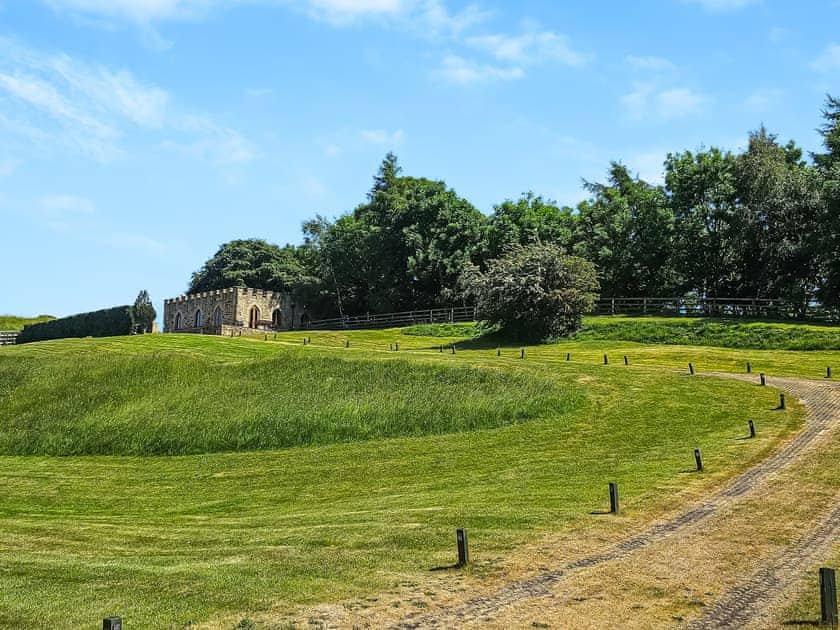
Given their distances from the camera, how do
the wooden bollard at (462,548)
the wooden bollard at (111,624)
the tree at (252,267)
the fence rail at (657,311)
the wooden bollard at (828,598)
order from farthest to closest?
the tree at (252,267)
the fence rail at (657,311)
the wooden bollard at (462,548)
the wooden bollard at (828,598)
the wooden bollard at (111,624)

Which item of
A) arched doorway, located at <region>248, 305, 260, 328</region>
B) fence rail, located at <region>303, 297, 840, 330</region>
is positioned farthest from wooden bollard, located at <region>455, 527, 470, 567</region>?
arched doorway, located at <region>248, 305, 260, 328</region>

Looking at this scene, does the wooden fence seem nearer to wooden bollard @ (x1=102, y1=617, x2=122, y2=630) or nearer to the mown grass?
the mown grass

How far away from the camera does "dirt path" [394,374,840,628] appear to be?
44.9 feet

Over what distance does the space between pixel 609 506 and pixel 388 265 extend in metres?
67.8

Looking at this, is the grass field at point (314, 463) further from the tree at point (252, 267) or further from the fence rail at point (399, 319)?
the tree at point (252, 267)

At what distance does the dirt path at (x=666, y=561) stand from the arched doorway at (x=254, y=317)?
69.1 meters

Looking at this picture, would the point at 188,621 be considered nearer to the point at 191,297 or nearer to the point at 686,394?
the point at 686,394

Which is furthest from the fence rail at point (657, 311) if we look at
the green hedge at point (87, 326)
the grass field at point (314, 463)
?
the green hedge at point (87, 326)

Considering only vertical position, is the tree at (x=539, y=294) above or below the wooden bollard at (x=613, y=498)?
above

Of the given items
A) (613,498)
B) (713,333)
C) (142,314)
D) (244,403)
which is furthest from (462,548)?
(142,314)

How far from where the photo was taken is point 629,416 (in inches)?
1371

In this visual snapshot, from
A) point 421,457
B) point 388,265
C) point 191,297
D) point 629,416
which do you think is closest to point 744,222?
point 388,265

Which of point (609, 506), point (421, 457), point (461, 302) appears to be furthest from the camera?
point (461, 302)

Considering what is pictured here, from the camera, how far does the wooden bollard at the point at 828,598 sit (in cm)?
1301
